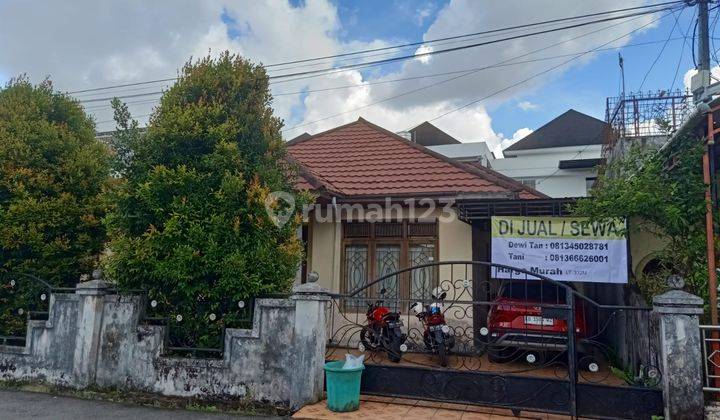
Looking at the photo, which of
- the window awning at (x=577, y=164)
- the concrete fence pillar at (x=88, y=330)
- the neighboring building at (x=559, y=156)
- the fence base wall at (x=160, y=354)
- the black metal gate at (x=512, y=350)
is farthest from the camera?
the neighboring building at (x=559, y=156)

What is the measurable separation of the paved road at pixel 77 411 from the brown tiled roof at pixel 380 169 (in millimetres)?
4179

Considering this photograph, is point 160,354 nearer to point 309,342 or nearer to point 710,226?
point 309,342

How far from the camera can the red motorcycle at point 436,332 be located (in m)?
7.01

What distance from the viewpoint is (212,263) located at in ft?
19.3

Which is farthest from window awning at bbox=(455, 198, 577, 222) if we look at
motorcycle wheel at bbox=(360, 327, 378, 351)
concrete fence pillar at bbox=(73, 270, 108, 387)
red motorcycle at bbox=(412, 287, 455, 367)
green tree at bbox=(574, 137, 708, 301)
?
concrete fence pillar at bbox=(73, 270, 108, 387)

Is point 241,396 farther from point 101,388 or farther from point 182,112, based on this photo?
point 182,112

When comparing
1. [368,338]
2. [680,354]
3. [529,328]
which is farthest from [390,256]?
[680,354]

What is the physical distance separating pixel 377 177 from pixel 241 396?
5307 millimetres

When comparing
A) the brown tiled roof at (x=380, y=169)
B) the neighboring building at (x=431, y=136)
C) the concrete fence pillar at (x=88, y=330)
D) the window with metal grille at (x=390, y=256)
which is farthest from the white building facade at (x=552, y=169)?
the concrete fence pillar at (x=88, y=330)

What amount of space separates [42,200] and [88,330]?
236 cm

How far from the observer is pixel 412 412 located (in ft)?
17.6

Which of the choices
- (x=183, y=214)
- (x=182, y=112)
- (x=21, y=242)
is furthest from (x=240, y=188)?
(x=21, y=242)

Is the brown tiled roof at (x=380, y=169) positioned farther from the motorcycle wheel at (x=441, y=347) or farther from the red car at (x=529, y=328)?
the motorcycle wheel at (x=441, y=347)

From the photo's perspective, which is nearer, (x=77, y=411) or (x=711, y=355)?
(x=711, y=355)
